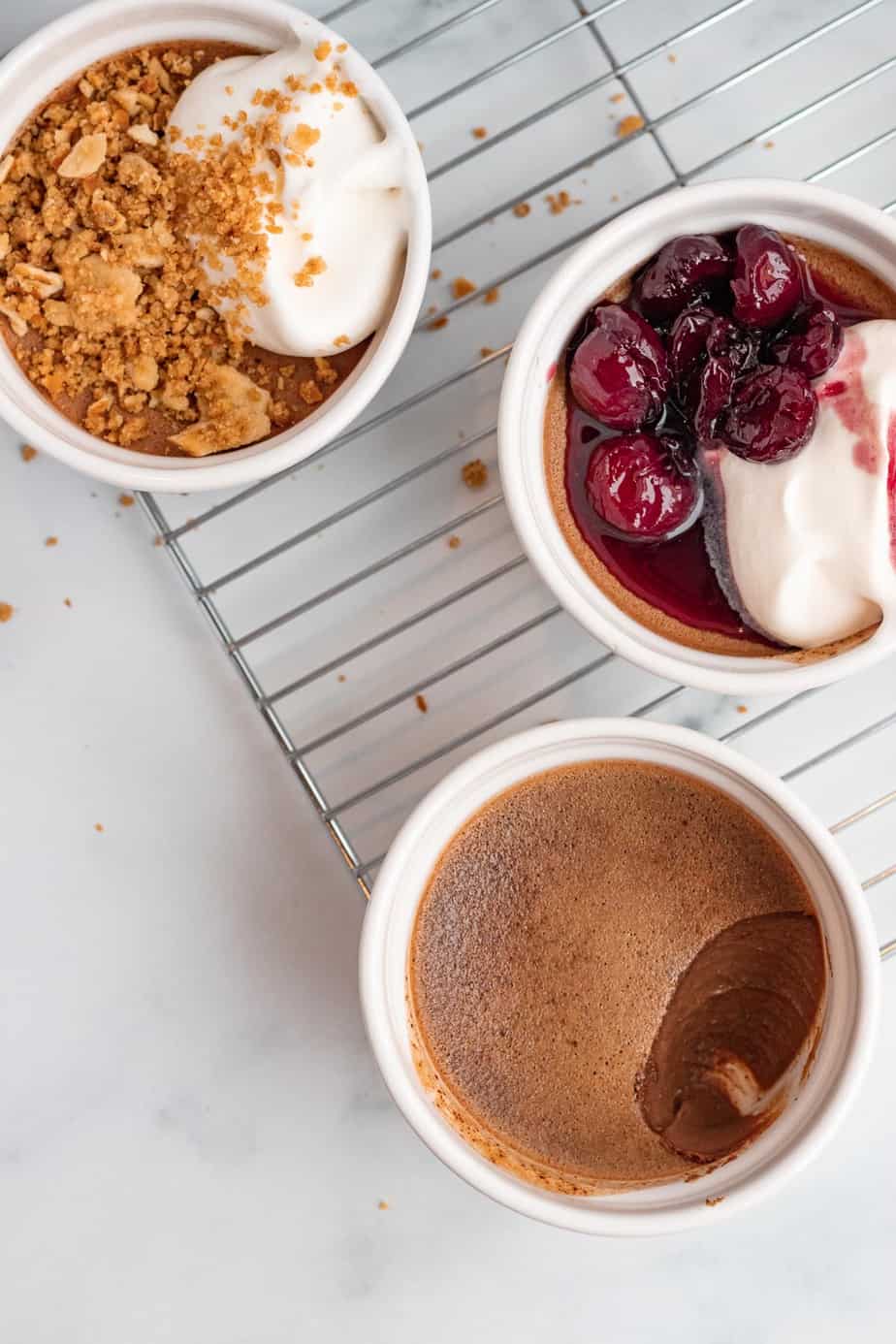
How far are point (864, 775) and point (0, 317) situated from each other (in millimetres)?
1035

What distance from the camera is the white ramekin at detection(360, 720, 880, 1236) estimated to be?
3.69 feet

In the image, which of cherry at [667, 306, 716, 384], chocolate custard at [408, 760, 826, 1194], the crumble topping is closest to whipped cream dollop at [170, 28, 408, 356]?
the crumble topping

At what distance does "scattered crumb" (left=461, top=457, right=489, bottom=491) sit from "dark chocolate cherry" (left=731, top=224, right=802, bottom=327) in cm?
33

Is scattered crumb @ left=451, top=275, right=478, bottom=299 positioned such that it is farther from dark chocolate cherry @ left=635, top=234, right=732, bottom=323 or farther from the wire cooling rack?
dark chocolate cherry @ left=635, top=234, right=732, bottom=323

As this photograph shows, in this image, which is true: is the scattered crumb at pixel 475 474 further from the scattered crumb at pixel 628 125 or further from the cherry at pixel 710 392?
the scattered crumb at pixel 628 125

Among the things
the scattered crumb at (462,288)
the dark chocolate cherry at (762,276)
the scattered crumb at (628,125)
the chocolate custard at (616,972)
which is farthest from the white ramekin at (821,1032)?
the scattered crumb at (628,125)

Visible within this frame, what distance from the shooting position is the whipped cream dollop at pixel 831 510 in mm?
1089

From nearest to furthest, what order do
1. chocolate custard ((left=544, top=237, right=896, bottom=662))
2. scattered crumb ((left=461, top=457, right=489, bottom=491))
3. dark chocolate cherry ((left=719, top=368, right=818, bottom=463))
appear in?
dark chocolate cherry ((left=719, top=368, right=818, bottom=463)) → chocolate custard ((left=544, top=237, right=896, bottom=662)) → scattered crumb ((left=461, top=457, right=489, bottom=491))

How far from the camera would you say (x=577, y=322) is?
1.17 meters

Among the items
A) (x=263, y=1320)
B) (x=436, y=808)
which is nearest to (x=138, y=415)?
(x=436, y=808)

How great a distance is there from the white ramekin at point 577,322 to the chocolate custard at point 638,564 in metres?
0.02

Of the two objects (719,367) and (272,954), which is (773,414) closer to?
(719,367)

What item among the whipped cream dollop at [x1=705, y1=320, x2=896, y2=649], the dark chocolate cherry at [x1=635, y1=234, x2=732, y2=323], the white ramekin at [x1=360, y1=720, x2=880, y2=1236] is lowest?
the white ramekin at [x1=360, y1=720, x2=880, y2=1236]

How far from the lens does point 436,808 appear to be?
114 cm
